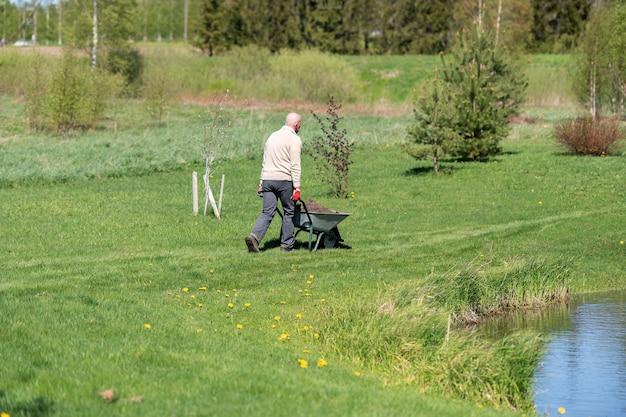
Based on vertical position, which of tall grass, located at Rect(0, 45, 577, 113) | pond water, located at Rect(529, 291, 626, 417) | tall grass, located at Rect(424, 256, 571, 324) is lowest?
pond water, located at Rect(529, 291, 626, 417)

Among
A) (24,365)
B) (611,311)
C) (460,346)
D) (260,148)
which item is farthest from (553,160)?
(24,365)

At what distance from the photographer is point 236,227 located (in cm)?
1688

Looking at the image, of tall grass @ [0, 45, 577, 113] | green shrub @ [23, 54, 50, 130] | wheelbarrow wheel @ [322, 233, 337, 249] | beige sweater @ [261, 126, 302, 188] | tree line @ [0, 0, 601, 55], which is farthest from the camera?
tree line @ [0, 0, 601, 55]

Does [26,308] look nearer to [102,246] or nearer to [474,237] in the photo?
[102,246]

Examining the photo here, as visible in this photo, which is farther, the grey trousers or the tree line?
the tree line

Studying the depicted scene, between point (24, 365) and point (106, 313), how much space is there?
2.16m

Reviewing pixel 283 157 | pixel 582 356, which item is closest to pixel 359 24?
pixel 283 157

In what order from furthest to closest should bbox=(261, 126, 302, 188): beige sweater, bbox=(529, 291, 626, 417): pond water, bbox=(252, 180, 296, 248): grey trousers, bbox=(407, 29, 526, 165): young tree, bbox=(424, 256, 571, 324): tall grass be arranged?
bbox=(407, 29, 526, 165): young tree, bbox=(252, 180, 296, 248): grey trousers, bbox=(261, 126, 302, 188): beige sweater, bbox=(424, 256, 571, 324): tall grass, bbox=(529, 291, 626, 417): pond water

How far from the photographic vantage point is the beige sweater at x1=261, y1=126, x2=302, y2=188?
1394 cm

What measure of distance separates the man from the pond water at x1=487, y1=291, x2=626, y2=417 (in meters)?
3.76

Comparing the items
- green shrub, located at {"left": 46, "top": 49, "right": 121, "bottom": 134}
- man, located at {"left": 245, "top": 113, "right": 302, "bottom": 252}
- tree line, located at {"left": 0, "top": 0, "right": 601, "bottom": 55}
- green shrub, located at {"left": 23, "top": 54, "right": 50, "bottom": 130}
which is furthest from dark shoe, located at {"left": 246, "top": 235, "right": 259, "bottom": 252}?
tree line, located at {"left": 0, "top": 0, "right": 601, "bottom": 55}

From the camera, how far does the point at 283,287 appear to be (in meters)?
12.2

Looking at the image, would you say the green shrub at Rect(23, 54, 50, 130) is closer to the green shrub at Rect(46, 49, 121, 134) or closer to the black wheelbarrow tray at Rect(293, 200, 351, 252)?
the green shrub at Rect(46, 49, 121, 134)

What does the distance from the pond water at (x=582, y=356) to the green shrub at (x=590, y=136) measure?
16.4 m
